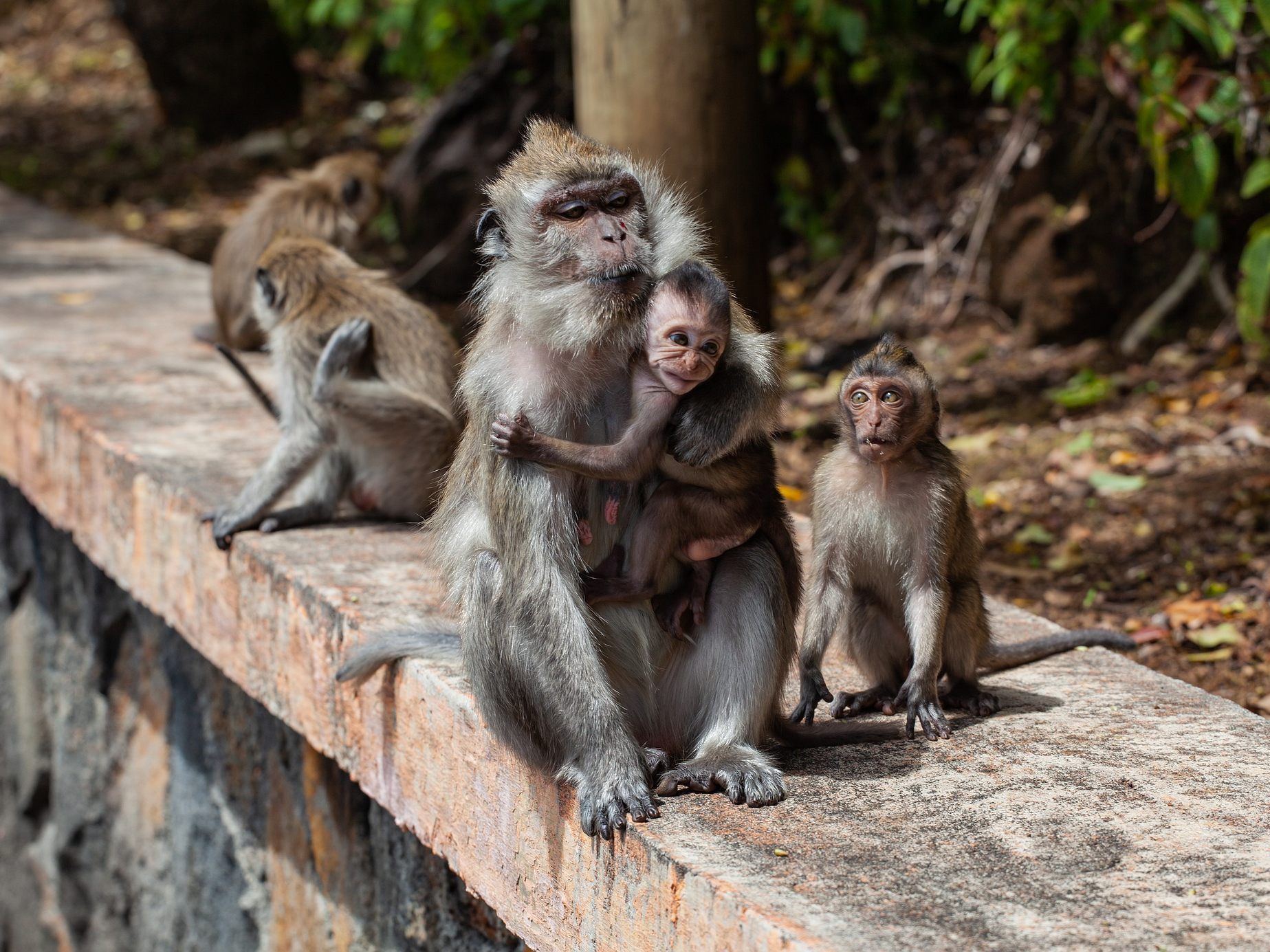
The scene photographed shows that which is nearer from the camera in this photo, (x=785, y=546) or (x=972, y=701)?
(x=785, y=546)

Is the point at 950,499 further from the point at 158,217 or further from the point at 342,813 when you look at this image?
the point at 158,217

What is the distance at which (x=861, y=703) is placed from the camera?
3117mm

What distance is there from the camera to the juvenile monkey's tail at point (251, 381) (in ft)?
15.4

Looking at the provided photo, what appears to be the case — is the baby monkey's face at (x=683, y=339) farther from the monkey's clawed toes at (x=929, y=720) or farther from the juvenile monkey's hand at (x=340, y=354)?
the juvenile monkey's hand at (x=340, y=354)

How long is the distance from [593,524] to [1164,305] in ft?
15.7

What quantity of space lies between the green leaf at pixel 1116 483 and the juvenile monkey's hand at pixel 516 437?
3.37 meters

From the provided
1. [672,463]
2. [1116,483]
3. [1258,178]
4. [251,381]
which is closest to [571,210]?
[672,463]

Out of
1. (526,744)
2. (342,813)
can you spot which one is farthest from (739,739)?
(342,813)

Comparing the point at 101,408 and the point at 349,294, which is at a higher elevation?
the point at 349,294

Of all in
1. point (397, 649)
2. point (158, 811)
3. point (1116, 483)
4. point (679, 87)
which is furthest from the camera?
point (1116, 483)

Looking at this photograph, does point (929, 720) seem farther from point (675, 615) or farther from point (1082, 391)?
point (1082, 391)

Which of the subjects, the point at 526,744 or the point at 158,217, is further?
the point at 158,217

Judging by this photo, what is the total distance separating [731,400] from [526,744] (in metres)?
0.72

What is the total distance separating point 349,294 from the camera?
4.69 m
